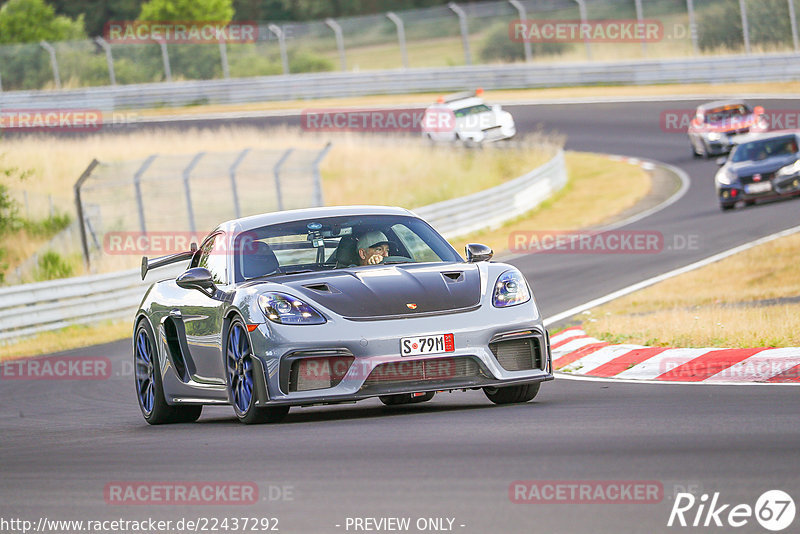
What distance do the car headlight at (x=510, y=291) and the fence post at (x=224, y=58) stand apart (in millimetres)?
43162

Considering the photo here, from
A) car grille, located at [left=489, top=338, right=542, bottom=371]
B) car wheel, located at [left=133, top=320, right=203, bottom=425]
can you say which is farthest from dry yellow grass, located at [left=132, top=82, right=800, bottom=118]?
car grille, located at [left=489, top=338, right=542, bottom=371]

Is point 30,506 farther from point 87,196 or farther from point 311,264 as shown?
point 87,196

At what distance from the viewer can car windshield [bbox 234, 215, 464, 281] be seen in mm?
9102

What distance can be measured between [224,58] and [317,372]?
44441 millimetres

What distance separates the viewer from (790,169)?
25594 millimetres

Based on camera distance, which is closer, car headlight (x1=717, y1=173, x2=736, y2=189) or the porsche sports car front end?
the porsche sports car front end

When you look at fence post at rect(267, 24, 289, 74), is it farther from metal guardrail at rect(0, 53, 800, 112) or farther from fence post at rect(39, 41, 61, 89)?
fence post at rect(39, 41, 61, 89)

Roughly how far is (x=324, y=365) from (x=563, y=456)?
2.13m

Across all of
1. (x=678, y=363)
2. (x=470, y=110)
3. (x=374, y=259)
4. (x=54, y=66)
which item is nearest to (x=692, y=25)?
(x=470, y=110)

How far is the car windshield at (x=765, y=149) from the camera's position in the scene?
84.6 ft

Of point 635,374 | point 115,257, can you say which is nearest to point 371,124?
point 115,257

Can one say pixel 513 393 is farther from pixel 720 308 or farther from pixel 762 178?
pixel 762 178

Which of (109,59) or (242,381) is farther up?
(109,59)

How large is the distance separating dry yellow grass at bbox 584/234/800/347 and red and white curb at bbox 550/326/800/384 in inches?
13.2
